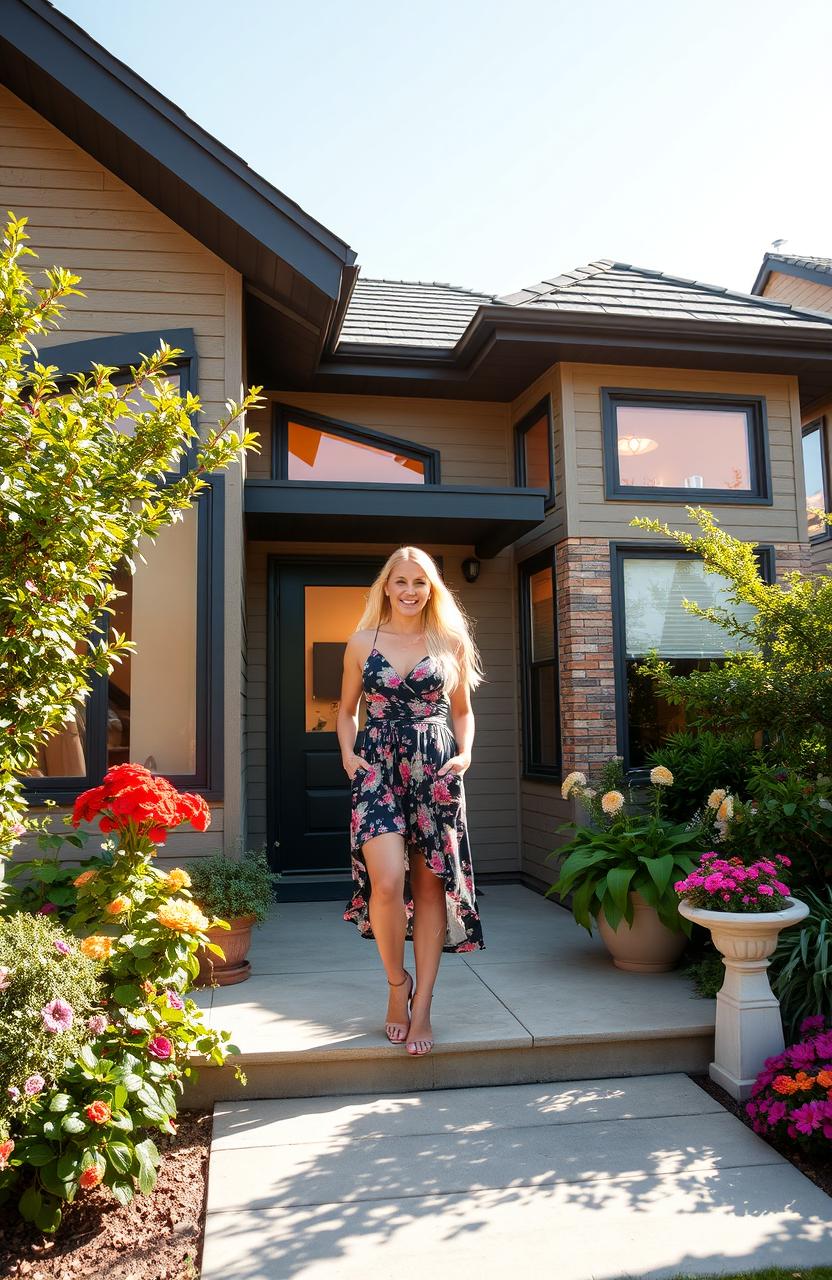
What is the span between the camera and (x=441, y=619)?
133 inches

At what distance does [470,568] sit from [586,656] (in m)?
1.28

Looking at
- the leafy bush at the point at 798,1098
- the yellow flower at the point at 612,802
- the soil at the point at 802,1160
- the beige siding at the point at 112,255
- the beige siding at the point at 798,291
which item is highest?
the beige siding at the point at 798,291

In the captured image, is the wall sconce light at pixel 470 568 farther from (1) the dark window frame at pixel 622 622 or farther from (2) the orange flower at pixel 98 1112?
(2) the orange flower at pixel 98 1112

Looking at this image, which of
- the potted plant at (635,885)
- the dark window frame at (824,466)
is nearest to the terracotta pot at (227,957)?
the potted plant at (635,885)

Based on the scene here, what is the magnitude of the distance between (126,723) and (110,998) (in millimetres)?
1894

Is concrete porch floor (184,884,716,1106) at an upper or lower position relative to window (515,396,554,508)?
lower

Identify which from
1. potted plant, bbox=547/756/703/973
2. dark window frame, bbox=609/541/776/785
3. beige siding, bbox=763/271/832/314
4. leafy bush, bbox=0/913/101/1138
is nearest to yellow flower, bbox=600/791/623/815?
potted plant, bbox=547/756/703/973

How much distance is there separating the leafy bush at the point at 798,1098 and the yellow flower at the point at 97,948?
83.3 inches

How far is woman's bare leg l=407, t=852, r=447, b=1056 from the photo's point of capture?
319 centimetres

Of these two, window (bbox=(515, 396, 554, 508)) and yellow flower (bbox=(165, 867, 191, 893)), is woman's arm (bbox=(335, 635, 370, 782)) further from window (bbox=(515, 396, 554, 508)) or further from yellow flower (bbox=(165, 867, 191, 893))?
window (bbox=(515, 396, 554, 508))

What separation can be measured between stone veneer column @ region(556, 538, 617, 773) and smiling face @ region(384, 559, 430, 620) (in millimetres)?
2435

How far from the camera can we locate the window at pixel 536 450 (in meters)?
5.95

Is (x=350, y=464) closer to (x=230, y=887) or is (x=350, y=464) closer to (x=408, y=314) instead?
(x=408, y=314)

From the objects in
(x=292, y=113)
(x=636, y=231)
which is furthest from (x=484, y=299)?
(x=292, y=113)
